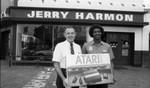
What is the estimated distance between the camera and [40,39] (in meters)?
13.9

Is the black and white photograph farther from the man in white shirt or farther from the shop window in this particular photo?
the man in white shirt

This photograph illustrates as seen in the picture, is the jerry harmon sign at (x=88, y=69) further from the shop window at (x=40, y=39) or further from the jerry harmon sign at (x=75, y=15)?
the shop window at (x=40, y=39)

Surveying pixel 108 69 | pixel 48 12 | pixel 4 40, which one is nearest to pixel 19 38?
pixel 48 12

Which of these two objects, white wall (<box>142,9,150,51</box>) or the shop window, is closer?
the shop window

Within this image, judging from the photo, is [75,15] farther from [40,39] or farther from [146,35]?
[146,35]

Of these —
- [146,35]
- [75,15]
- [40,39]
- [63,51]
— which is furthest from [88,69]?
[146,35]

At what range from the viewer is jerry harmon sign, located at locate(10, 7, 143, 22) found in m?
13.4

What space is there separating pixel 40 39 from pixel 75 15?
2.49 metres

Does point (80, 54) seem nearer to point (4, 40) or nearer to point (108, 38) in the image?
point (108, 38)

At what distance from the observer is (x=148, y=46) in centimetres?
1438

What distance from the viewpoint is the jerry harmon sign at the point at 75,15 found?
13.4 meters

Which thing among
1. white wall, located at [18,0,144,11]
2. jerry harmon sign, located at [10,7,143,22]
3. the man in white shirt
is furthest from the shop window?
the man in white shirt

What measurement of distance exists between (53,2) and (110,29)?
3.80m

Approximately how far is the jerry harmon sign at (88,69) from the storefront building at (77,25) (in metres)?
9.79
